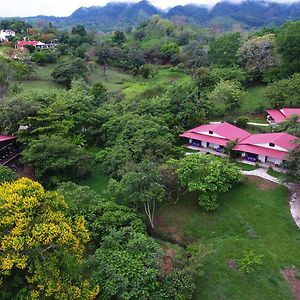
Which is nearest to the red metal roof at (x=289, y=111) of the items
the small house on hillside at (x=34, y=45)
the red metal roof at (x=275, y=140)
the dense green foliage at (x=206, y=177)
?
the red metal roof at (x=275, y=140)

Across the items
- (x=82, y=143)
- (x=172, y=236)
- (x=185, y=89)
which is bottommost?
(x=172, y=236)

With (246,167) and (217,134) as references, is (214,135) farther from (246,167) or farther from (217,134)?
(246,167)

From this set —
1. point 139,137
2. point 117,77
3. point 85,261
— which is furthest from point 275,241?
point 117,77

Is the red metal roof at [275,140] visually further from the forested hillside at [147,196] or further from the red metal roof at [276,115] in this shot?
the red metal roof at [276,115]

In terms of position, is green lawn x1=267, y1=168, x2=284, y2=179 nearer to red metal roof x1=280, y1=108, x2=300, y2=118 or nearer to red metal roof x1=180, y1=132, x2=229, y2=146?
red metal roof x1=180, y1=132, x2=229, y2=146

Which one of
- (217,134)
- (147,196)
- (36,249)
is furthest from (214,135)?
(36,249)

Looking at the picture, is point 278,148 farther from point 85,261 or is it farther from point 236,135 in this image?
point 85,261
